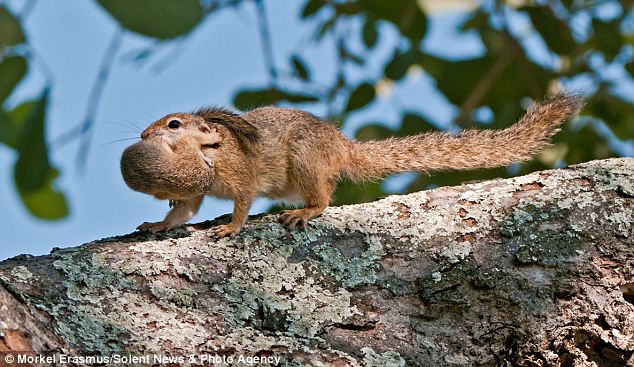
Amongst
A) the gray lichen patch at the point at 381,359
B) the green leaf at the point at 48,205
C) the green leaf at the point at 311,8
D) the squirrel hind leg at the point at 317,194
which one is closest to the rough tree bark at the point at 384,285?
the gray lichen patch at the point at 381,359

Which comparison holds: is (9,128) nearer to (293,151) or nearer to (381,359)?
(293,151)

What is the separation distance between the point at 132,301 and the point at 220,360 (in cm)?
37

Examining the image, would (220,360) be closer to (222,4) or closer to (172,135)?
(172,135)

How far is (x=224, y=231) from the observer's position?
3209mm

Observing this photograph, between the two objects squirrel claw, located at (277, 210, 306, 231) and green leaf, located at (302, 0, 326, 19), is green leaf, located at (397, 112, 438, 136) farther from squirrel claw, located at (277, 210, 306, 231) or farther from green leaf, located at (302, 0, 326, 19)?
squirrel claw, located at (277, 210, 306, 231)

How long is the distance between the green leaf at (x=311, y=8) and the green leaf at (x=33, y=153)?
2288 millimetres

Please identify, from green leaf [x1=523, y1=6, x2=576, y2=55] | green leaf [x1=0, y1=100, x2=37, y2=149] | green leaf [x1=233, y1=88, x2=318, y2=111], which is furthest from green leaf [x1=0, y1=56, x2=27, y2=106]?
green leaf [x1=523, y1=6, x2=576, y2=55]

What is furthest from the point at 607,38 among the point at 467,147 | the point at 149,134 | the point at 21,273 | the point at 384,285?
the point at 21,273

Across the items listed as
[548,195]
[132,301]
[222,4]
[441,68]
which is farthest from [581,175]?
[222,4]

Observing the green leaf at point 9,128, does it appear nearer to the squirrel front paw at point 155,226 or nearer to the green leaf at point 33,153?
the green leaf at point 33,153

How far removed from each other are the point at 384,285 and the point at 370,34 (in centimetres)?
283

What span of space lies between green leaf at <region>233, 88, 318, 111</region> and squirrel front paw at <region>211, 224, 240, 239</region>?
241 cm

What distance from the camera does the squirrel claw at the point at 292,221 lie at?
10.9ft

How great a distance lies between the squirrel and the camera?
164 inches
